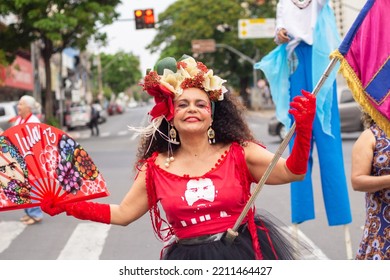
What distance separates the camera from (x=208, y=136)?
3.48 metres

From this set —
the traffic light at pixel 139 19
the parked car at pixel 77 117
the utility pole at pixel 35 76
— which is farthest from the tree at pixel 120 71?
the traffic light at pixel 139 19

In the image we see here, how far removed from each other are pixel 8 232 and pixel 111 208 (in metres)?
5.34

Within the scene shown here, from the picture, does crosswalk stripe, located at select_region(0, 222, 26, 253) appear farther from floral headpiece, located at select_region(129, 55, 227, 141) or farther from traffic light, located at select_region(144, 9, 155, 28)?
traffic light, located at select_region(144, 9, 155, 28)

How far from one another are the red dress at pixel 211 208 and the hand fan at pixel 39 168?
361mm

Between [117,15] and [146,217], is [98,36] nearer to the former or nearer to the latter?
→ [117,15]

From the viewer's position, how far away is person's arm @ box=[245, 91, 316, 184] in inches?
112

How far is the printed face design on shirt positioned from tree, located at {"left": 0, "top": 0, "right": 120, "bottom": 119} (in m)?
24.0

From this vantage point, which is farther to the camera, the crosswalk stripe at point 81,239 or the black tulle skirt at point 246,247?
the crosswalk stripe at point 81,239

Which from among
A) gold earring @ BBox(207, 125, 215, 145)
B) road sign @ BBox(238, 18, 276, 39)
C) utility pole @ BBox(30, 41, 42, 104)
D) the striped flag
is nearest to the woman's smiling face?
gold earring @ BBox(207, 125, 215, 145)

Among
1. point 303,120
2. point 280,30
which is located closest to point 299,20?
point 280,30

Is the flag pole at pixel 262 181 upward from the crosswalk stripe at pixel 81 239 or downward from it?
upward

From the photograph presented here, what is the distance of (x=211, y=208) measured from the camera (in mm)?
3252

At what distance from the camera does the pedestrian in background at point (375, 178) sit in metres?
3.68

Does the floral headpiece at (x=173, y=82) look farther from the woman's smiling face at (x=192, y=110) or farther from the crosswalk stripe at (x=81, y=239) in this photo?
the crosswalk stripe at (x=81, y=239)
